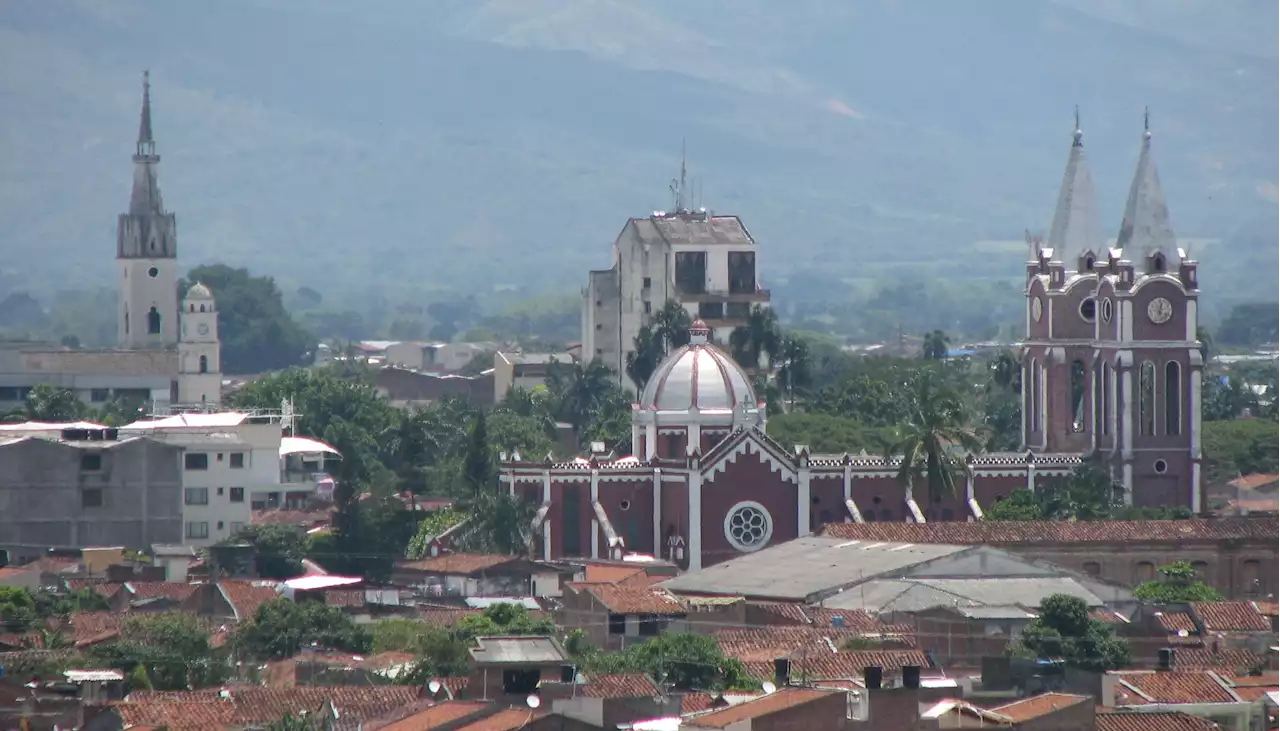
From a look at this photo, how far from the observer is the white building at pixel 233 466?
360ft

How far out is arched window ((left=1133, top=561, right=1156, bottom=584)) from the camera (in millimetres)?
92081

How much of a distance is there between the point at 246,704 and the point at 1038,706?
12.9 m

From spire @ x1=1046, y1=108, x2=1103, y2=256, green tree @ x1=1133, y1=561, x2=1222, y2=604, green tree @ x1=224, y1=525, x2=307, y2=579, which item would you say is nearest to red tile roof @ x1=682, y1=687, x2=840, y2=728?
green tree @ x1=1133, y1=561, x2=1222, y2=604

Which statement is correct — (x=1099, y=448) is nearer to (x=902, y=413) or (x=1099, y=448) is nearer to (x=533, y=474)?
(x=533, y=474)

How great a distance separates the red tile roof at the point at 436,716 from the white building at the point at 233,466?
5610 cm

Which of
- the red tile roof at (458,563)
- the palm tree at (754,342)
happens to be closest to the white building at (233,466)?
the red tile roof at (458,563)

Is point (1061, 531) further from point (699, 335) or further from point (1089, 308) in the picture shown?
point (699, 335)

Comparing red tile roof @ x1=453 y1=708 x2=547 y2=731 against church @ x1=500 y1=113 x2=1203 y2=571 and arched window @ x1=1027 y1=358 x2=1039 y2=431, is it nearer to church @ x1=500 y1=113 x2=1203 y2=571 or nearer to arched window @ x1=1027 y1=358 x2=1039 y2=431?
church @ x1=500 y1=113 x2=1203 y2=571

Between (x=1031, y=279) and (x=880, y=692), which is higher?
(x=1031, y=279)

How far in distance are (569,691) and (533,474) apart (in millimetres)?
54085

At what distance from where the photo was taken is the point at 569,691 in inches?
2021

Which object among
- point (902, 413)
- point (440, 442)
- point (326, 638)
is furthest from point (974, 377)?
point (326, 638)

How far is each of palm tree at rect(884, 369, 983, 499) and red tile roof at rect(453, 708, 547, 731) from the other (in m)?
56.3

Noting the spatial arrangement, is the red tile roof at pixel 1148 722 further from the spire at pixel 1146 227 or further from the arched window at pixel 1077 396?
the arched window at pixel 1077 396
